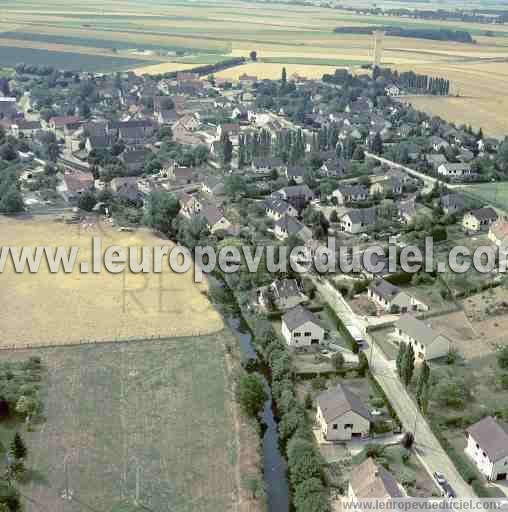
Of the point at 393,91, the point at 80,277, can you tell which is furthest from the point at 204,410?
the point at 393,91

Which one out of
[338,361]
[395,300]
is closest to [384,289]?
[395,300]

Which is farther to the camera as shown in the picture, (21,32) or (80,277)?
(21,32)

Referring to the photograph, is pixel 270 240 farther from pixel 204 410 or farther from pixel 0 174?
pixel 0 174

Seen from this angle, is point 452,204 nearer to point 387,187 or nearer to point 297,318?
point 387,187

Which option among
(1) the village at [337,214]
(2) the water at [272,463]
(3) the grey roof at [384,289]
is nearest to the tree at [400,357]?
(1) the village at [337,214]

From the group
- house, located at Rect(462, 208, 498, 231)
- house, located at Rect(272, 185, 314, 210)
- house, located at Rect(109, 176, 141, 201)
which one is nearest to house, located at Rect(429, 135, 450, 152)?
house, located at Rect(462, 208, 498, 231)
